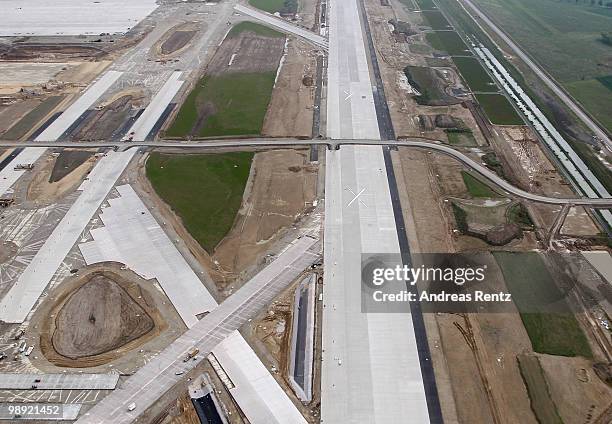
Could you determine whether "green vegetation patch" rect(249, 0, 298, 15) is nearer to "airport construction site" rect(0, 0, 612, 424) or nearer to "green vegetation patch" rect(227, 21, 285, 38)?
"green vegetation patch" rect(227, 21, 285, 38)

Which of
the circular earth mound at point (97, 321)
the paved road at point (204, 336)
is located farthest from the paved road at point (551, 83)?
the circular earth mound at point (97, 321)

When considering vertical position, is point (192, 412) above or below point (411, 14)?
below

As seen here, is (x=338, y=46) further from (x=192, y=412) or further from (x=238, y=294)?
(x=192, y=412)

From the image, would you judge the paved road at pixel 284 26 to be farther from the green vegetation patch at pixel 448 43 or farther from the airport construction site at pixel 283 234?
the green vegetation patch at pixel 448 43

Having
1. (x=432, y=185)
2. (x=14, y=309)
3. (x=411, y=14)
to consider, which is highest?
(x=411, y=14)

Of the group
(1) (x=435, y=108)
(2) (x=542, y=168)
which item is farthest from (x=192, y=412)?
(1) (x=435, y=108)

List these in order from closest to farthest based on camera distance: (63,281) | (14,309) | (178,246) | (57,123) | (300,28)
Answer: (14,309), (63,281), (178,246), (57,123), (300,28)

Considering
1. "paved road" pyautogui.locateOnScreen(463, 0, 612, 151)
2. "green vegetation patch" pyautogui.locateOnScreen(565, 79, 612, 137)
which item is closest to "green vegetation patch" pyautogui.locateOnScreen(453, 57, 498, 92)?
"paved road" pyautogui.locateOnScreen(463, 0, 612, 151)

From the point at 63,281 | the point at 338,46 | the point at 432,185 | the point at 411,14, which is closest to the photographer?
the point at 63,281
